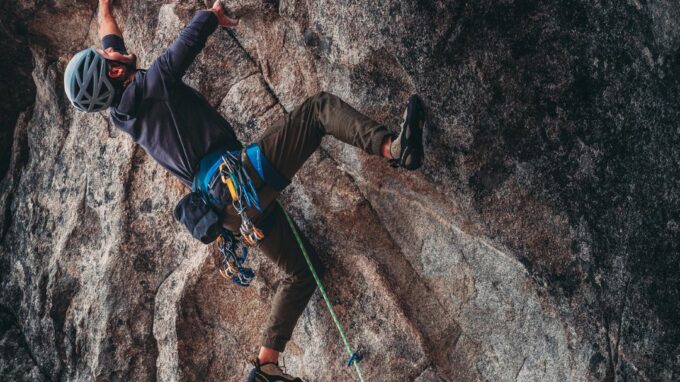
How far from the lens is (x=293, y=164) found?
254 inches

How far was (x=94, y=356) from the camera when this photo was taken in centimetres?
785

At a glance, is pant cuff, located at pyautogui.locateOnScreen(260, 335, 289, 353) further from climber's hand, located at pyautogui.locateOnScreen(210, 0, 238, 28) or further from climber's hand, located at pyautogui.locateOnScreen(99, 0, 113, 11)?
climber's hand, located at pyautogui.locateOnScreen(99, 0, 113, 11)

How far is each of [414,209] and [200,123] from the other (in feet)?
6.75

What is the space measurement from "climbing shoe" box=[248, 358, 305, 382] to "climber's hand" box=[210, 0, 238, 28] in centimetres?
313

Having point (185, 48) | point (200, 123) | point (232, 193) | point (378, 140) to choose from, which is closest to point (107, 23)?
point (185, 48)

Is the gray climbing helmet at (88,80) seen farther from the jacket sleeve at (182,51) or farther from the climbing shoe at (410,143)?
the climbing shoe at (410,143)

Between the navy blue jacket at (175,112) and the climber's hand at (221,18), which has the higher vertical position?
the climber's hand at (221,18)

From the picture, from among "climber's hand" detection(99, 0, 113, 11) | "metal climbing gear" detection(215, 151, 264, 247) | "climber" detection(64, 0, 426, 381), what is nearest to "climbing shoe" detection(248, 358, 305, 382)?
"climber" detection(64, 0, 426, 381)

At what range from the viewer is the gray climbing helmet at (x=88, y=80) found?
6.21 meters

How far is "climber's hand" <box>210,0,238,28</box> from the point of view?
678 centimetres

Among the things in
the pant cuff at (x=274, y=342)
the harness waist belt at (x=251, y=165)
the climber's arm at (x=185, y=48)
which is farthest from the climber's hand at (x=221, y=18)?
the pant cuff at (x=274, y=342)

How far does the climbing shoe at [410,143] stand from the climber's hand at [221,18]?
208 centimetres

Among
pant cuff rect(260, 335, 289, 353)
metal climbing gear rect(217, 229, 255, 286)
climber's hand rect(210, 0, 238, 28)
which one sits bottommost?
pant cuff rect(260, 335, 289, 353)

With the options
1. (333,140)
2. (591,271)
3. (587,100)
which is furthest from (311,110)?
(591,271)
